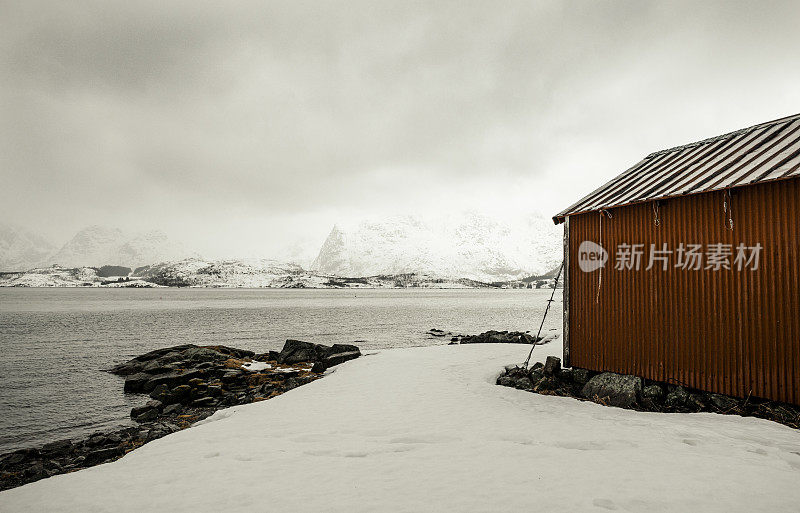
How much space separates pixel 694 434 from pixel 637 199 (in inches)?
236

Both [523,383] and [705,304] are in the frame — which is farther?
[523,383]

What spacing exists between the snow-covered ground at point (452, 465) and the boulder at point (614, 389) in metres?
0.82

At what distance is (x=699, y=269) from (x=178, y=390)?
18.4 meters

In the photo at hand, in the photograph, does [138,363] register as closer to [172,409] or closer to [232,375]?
[232,375]

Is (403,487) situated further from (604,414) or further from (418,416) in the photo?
(604,414)

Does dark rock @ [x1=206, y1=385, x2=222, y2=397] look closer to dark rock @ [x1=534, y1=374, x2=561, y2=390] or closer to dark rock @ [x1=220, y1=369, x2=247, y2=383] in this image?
dark rock @ [x1=220, y1=369, x2=247, y2=383]

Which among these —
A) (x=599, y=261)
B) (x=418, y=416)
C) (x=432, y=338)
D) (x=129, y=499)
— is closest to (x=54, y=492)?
(x=129, y=499)

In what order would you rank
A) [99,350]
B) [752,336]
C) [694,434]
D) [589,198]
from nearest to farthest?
1. [694,434]
2. [752,336]
3. [589,198]
4. [99,350]

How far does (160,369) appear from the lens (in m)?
21.7

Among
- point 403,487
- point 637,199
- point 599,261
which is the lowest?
point 403,487

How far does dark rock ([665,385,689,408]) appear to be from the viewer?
1032cm

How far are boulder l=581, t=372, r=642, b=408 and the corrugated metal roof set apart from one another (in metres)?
4.88

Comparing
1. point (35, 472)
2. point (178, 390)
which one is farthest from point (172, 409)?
point (35, 472)

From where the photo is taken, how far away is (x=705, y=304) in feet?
33.6
